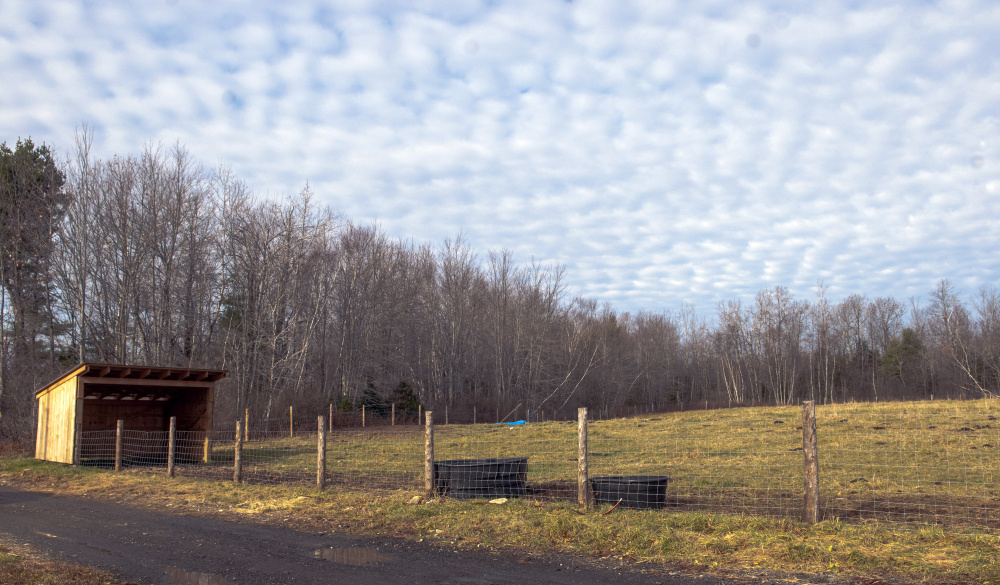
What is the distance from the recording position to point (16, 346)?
89.5 ft

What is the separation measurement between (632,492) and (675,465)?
5.95 m

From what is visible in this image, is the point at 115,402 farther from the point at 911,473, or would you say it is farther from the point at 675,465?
the point at 911,473

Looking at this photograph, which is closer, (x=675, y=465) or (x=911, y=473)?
(x=911, y=473)

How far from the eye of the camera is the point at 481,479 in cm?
917

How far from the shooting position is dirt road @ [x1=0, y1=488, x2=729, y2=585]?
567 cm

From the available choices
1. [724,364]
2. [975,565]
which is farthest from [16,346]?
[724,364]

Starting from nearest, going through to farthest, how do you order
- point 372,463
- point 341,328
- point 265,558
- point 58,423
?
point 265,558
point 372,463
point 58,423
point 341,328

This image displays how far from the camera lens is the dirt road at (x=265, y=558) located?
567cm

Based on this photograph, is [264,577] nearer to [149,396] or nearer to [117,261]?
[149,396]

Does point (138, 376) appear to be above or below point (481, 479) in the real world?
above

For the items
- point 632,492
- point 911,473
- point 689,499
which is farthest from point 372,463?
point 911,473

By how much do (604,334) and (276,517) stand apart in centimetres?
5443

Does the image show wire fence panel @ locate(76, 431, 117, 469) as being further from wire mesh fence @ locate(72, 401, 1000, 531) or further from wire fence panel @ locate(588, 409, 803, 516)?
wire fence panel @ locate(588, 409, 803, 516)

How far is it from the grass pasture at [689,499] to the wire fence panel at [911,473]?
5 cm
